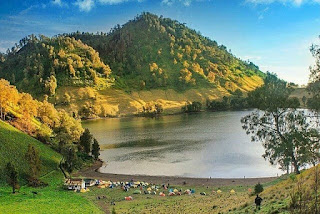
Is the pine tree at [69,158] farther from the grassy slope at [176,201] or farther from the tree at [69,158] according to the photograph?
the grassy slope at [176,201]

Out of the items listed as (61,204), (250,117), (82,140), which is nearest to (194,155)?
(82,140)

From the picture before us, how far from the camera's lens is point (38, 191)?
55500 mm

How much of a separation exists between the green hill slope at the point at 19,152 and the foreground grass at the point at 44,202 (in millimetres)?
8331

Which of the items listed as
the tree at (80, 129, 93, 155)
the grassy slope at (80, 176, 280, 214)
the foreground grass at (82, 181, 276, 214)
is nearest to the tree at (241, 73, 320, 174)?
the grassy slope at (80, 176, 280, 214)

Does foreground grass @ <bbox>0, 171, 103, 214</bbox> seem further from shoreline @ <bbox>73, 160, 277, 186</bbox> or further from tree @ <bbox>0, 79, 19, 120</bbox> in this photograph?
tree @ <bbox>0, 79, 19, 120</bbox>

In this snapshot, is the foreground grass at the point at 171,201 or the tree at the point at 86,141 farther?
the tree at the point at 86,141

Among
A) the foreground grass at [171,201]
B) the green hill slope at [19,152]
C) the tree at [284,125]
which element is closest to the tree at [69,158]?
the green hill slope at [19,152]

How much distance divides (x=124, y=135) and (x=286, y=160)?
4051 inches

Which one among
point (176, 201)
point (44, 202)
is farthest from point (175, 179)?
point (44, 202)

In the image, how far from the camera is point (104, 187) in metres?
63.1

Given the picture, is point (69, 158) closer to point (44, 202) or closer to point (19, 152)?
point (19, 152)

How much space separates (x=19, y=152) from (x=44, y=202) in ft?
89.8

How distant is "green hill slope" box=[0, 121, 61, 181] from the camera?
6461 cm

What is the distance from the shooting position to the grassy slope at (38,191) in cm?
4378
